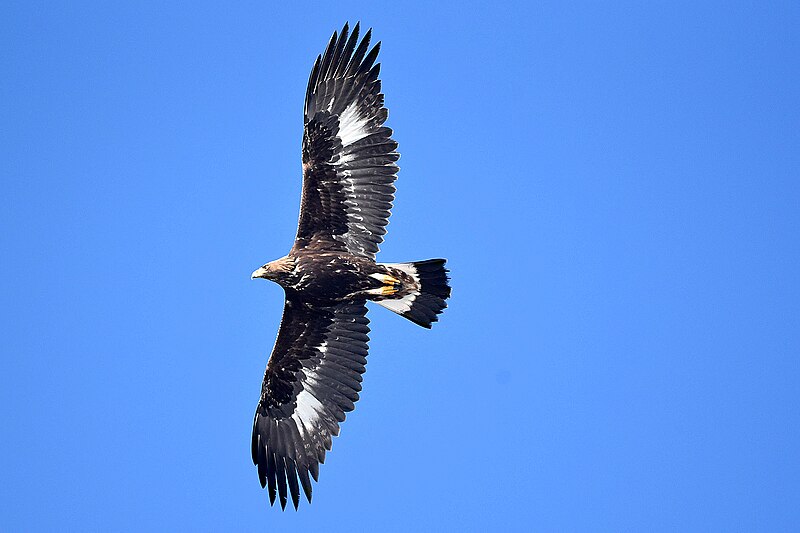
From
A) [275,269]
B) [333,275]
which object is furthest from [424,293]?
[275,269]

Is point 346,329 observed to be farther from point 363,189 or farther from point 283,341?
point 363,189

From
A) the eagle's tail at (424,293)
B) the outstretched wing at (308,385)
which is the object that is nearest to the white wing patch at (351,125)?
the eagle's tail at (424,293)

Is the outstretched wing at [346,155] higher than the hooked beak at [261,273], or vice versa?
the outstretched wing at [346,155]

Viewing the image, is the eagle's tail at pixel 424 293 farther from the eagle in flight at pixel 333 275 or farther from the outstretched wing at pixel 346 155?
the outstretched wing at pixel 346 155

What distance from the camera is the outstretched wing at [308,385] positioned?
13086 millimetres

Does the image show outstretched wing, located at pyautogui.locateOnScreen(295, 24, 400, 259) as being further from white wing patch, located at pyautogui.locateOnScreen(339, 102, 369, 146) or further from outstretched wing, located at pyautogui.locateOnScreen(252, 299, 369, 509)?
outstretched wing, located at pyautogui.locateOnScreen(252, 299, 369, 509)

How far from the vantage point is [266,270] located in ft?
41.6

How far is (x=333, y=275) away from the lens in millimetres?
12594

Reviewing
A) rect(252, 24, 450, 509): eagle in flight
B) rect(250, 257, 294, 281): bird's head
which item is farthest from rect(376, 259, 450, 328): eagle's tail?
rect(250, 257, 294, 281): bird's head

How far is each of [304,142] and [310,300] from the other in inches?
74.5

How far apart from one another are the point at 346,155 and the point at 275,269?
5.19 ft

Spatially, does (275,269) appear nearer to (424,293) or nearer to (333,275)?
(333,275)

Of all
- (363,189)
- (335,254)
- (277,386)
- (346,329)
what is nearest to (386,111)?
(363,189)

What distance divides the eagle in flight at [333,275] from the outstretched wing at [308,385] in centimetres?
1
